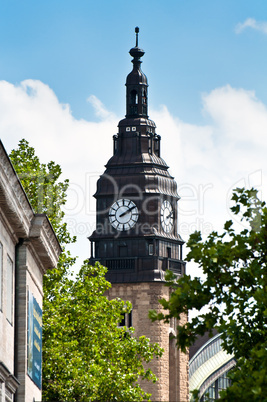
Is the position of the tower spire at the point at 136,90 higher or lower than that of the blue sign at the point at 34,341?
higher

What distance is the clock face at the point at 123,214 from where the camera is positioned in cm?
12706

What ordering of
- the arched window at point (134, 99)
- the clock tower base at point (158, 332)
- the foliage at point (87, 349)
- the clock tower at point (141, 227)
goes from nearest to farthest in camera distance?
the foliage at point (87, 349) < the clock tower base at point (158, 332) < the clock tower at point (141, 227) < the arched window at point (134, 99)

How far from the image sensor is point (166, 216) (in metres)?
128

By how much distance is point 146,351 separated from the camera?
62.4 metres

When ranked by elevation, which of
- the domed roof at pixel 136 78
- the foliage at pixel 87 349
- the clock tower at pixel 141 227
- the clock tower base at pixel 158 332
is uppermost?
the domed roof at pixel 136 78

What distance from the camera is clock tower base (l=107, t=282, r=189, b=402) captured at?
396ft

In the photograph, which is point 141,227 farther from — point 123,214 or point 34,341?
point 34,341

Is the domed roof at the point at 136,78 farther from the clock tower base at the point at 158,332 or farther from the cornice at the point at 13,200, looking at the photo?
the cornice at the point at 13,200

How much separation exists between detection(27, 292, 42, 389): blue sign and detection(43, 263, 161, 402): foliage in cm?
1335

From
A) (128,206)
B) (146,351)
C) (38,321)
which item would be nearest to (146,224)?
(128,206)

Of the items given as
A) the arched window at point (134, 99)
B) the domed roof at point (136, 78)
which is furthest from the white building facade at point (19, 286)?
the arched window at point (134, 99)

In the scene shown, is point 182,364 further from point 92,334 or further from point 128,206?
point 92,334

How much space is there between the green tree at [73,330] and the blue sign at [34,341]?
13.4 metres

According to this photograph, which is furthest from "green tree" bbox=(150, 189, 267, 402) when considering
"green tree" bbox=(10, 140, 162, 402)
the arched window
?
the arched window
